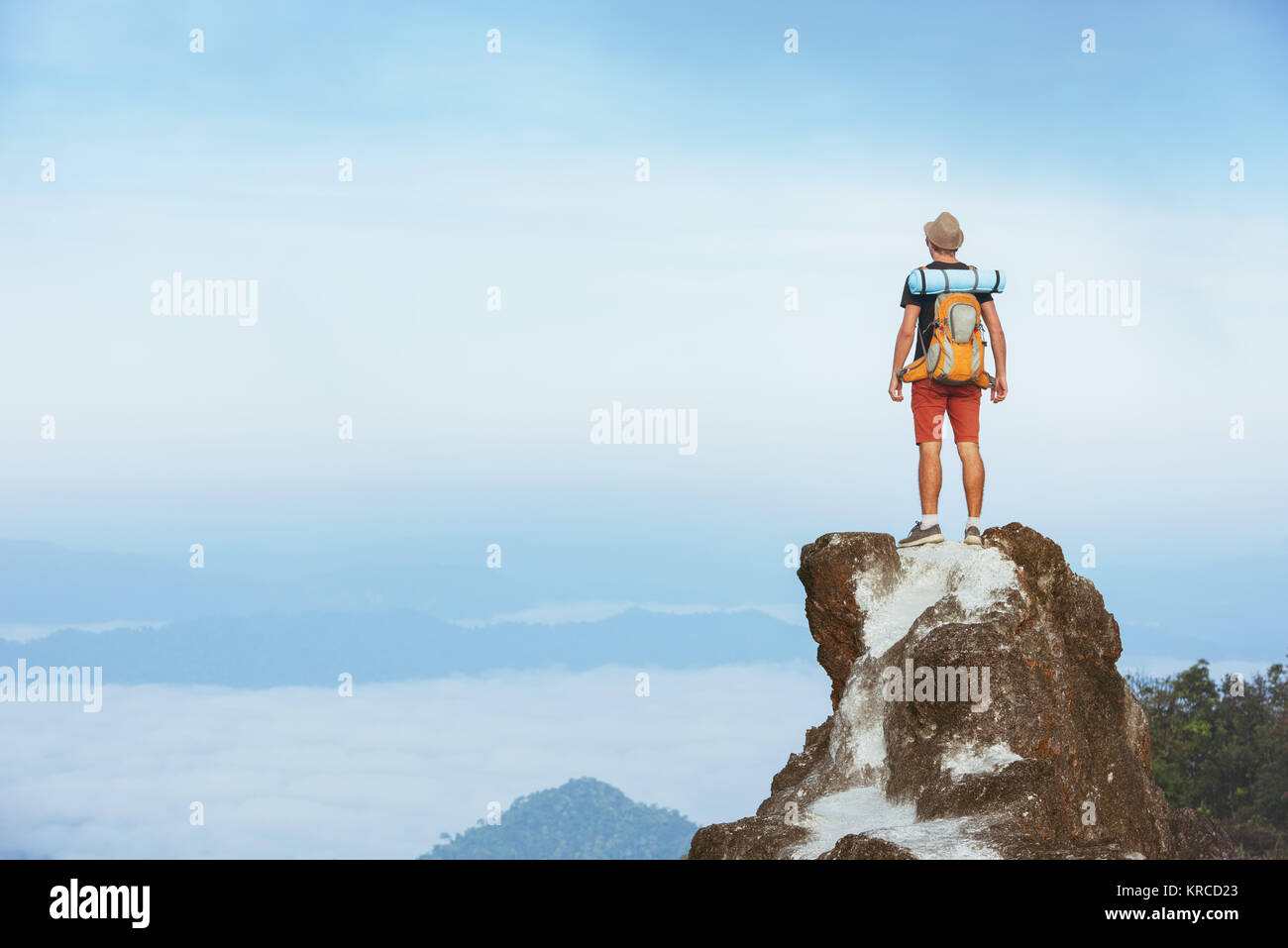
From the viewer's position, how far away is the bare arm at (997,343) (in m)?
15.0

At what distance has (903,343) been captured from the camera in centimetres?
1487

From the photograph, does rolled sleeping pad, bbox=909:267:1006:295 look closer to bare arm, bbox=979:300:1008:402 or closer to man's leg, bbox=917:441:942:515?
bare arm, bbox=979:300:1008:402

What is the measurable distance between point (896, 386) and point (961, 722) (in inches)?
164

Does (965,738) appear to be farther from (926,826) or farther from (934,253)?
(934,253)

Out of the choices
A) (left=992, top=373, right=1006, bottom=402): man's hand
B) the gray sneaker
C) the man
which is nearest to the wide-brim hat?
the man

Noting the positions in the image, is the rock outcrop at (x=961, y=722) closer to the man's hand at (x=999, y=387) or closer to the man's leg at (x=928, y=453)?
the man's leg at (x=928, y=453)

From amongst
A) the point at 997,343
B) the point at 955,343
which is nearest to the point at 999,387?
the point at 997,343

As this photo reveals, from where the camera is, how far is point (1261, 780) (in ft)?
210

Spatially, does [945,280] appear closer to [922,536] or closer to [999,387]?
[999,387]

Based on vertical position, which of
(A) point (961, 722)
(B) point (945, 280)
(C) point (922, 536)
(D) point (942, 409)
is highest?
(B) point (945, 280)

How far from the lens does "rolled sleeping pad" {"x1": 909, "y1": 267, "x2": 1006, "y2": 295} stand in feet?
48.2

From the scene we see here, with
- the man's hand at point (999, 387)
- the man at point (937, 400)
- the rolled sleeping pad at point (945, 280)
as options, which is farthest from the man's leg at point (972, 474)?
the rolled sleeping pad at point (945, 280)

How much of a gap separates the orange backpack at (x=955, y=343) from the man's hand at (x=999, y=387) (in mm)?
414
